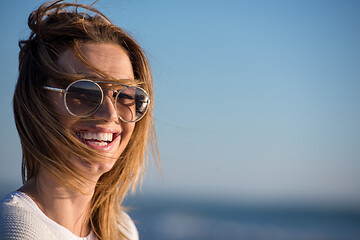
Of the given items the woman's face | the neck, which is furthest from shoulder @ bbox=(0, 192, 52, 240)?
the woman's face

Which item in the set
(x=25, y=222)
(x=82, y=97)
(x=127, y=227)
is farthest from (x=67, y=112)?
(x=127, y=227)

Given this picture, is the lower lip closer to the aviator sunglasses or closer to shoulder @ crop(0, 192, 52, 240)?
the aviator sunglasses

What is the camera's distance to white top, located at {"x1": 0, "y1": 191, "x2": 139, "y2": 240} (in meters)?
1.76

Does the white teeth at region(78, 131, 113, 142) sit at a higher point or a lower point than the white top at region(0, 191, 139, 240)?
higher

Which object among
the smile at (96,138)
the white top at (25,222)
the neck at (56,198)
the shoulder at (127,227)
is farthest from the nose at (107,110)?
the shoulder at (127,227)

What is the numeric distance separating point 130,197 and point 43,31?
4.92 feet

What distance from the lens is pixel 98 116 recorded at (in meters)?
2.12

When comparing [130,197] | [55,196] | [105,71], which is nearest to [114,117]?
[105,71]

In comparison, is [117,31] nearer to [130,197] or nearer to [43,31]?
[43,31]

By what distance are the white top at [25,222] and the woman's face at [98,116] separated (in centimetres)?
35

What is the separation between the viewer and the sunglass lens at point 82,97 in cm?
204

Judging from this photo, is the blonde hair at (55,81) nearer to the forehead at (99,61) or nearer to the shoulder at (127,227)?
the forehead at (99,61)

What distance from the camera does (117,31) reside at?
97.0 inches

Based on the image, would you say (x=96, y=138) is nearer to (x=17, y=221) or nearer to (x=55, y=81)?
(x=55, y=81)
